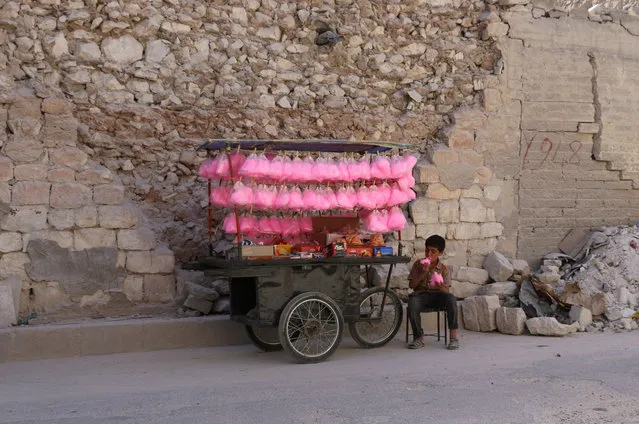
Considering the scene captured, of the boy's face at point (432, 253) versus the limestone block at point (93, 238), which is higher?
the limestone block at point (93, 238)

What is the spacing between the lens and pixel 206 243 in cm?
809

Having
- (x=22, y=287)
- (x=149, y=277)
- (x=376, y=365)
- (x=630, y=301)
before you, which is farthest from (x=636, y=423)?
(x=22, y=287)

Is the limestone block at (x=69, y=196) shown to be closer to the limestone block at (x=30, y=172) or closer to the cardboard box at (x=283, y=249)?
the limestone block at (x=30, y=172)

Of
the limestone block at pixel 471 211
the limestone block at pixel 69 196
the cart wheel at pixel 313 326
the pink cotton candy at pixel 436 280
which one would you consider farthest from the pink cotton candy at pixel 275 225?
the limestone block at pixel 471 211

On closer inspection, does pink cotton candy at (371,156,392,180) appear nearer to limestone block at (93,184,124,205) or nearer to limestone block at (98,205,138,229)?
limestone block at (98,205,138,229)

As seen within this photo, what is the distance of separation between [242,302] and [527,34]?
5628 millimetres

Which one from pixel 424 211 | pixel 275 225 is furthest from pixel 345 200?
pixel 424 211

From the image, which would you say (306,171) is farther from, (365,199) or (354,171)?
(365,199)

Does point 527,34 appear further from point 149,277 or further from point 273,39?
point 149,277

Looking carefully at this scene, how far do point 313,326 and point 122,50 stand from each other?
3.95 meters

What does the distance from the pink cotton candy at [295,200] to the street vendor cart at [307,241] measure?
2 centimetres

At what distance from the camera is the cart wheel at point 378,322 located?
7.17 metres

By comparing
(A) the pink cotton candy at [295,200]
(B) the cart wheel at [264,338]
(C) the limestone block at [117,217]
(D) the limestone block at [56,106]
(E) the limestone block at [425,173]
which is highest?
(D) the limestone block at [56,106]

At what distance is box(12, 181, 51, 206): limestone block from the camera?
22.8 ft
